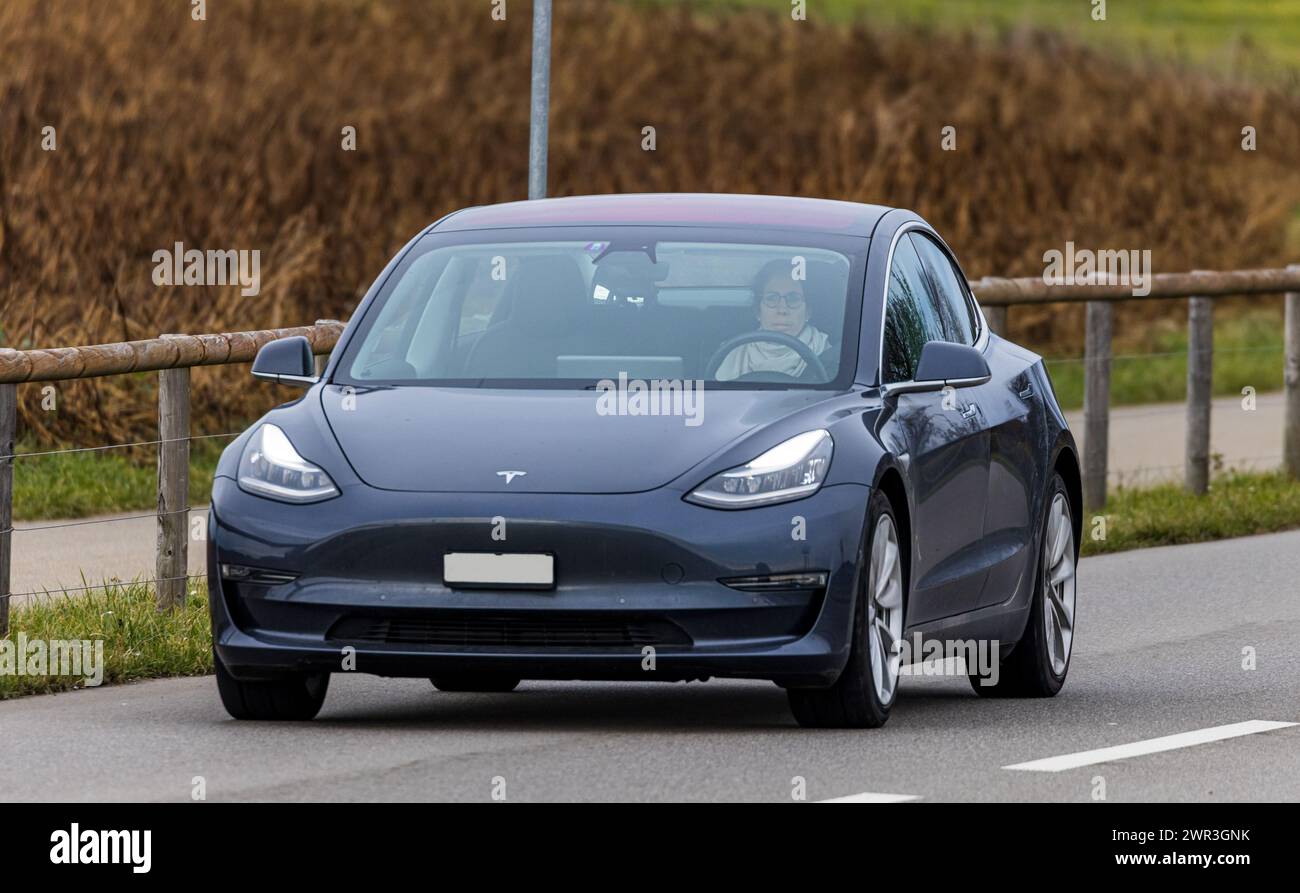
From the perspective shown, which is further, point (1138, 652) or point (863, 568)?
point (1138, 652)

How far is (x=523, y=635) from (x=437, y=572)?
31cm

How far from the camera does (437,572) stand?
31.6ft

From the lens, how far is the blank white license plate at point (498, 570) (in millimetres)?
9570

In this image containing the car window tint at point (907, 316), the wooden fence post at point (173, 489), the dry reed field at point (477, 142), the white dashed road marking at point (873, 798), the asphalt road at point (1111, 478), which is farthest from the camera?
the dry reed field at point (477, 142)

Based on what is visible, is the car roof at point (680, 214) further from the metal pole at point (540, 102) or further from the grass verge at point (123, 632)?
the metal pole at point (540, 102)

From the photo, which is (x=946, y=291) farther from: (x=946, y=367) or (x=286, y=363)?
(x=286, y=363)

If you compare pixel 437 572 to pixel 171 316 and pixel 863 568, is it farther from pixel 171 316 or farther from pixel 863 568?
pixel 171 316

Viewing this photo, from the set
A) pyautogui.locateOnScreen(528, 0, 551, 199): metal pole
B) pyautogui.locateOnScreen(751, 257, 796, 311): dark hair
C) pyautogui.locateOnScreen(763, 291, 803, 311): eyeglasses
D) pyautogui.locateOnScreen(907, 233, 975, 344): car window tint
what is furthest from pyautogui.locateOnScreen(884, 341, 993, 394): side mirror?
pyautogui.locateOnScreen(528, 0, 551, 199): metal pole

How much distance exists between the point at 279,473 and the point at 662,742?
1382mm

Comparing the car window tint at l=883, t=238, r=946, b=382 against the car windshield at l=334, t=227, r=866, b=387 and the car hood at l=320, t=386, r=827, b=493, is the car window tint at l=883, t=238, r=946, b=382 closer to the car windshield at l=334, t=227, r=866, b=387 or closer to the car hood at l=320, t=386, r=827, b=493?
the car windshield at l=334, t=227, r=866, b=387

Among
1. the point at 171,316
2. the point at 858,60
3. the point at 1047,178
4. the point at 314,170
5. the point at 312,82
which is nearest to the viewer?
the point at 171,316

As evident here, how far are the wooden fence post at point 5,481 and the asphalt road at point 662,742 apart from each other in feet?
2.35

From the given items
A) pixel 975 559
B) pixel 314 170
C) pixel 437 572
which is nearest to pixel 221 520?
pixel 437 572

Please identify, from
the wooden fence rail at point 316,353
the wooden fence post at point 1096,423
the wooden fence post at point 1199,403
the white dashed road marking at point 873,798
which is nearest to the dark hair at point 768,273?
the white dashed road marking at point 873,798
